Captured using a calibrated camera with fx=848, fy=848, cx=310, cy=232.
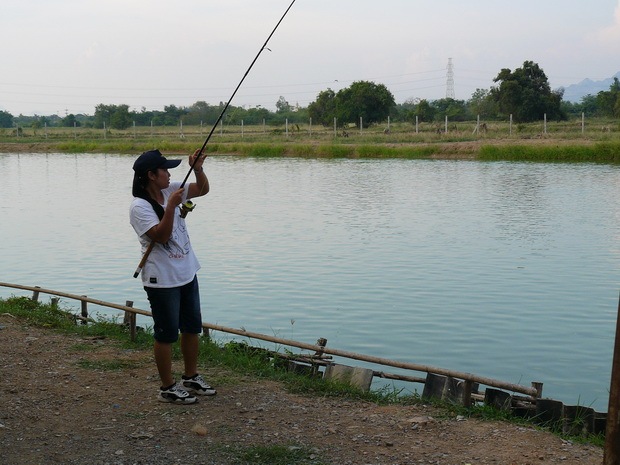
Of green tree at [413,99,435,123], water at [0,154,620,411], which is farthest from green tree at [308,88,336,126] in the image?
water at [0,154,620,411]

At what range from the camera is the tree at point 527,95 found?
44438 mm

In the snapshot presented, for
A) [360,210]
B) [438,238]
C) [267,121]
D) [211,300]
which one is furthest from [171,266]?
[267,121]

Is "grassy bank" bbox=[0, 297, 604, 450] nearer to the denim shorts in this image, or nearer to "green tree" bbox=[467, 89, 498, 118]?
the denim shorts

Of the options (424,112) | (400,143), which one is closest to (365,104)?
(424,112)

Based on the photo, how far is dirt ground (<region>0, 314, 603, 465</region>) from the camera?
4543mm

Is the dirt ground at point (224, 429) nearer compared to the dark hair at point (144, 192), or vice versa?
the dirt ground at point (224, 429)

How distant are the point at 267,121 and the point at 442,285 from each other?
53.5 meters

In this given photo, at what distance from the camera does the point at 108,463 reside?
4461 mm

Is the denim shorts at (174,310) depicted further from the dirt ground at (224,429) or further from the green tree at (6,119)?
the green tree at (6,119)

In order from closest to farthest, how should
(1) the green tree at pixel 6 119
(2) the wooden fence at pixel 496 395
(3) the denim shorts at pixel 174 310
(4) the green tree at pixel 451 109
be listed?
(2) the wooden fence at pixel 496 395 < (3) the denim shorts at pixel 174 310 < (4) the green tree at pixel 451 109 < (1) the green tree at pixel 6 119

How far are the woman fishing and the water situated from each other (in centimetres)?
307

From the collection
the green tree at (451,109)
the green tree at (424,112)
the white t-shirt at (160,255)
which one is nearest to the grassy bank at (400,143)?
the green tree at (424,112)

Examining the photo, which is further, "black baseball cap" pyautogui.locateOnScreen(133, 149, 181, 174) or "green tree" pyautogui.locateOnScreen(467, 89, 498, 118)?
"green tree" pyautogui.locateOnScreen(467, 89, 498, 118)

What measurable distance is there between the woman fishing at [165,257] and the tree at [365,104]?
45351 mm
